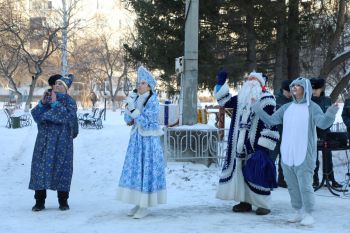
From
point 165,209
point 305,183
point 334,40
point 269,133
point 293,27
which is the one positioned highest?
point 293,27

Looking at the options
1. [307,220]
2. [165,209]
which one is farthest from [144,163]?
[307,220]

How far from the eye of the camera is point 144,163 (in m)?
6.61

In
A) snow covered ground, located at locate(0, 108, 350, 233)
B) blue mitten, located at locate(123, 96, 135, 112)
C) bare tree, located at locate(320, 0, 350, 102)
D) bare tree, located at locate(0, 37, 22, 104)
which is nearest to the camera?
snow covered ground, located at locate(0, 108, 350, 233)

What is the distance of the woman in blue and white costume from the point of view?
21.5ft

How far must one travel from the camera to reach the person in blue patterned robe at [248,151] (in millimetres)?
6789

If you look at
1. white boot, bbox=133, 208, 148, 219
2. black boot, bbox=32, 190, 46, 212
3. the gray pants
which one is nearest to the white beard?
the gray pants

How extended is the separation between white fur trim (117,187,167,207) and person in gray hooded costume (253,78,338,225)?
5.17 feet

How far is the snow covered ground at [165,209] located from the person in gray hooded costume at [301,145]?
0.30 m

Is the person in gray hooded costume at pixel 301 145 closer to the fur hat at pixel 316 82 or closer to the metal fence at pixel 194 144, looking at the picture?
the fur hat at pixel 316 82

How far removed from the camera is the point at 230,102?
7.15 metres

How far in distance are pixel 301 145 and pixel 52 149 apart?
3.09 metres

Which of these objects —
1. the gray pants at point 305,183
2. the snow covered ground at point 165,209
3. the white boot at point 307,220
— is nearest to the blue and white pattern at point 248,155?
the snow covered ground at point 165,209

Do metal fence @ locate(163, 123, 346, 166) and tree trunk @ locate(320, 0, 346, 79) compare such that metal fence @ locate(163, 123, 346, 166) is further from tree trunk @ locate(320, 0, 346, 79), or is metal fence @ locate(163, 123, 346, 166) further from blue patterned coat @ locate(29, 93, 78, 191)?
tree trunk @ locate(320, 0, 346, 79)

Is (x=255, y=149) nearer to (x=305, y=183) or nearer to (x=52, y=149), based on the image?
(x=305, y=183)
